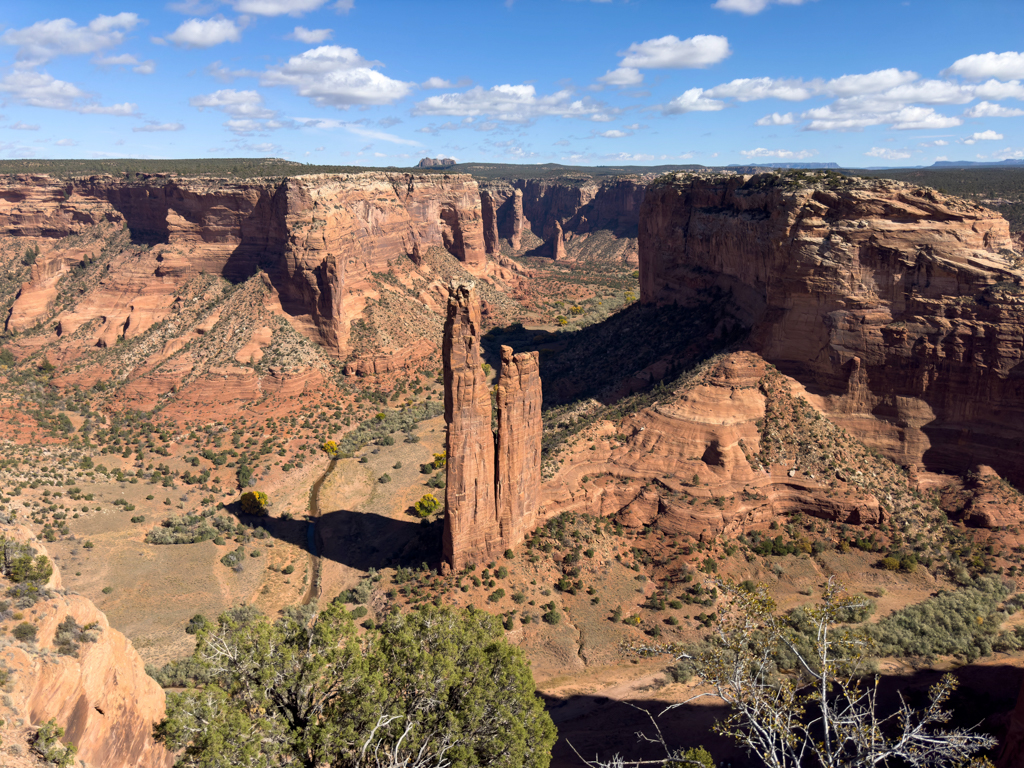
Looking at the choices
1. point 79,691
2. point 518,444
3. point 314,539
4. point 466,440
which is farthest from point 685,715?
point 314,539

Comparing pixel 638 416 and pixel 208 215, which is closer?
pixel 638 416

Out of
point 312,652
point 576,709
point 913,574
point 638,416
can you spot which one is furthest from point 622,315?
point 312,652

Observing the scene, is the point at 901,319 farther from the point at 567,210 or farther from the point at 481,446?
the point at 567,210

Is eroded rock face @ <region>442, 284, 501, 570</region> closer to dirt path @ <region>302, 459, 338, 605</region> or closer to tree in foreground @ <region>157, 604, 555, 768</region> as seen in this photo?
dirt path @ <region>302, 459, 338, 605</region>

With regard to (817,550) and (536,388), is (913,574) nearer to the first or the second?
(817,550)

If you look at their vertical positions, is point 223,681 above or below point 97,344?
below

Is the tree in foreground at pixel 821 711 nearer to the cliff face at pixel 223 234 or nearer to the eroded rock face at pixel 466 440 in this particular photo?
the eroded rock face at pixel 466 440
